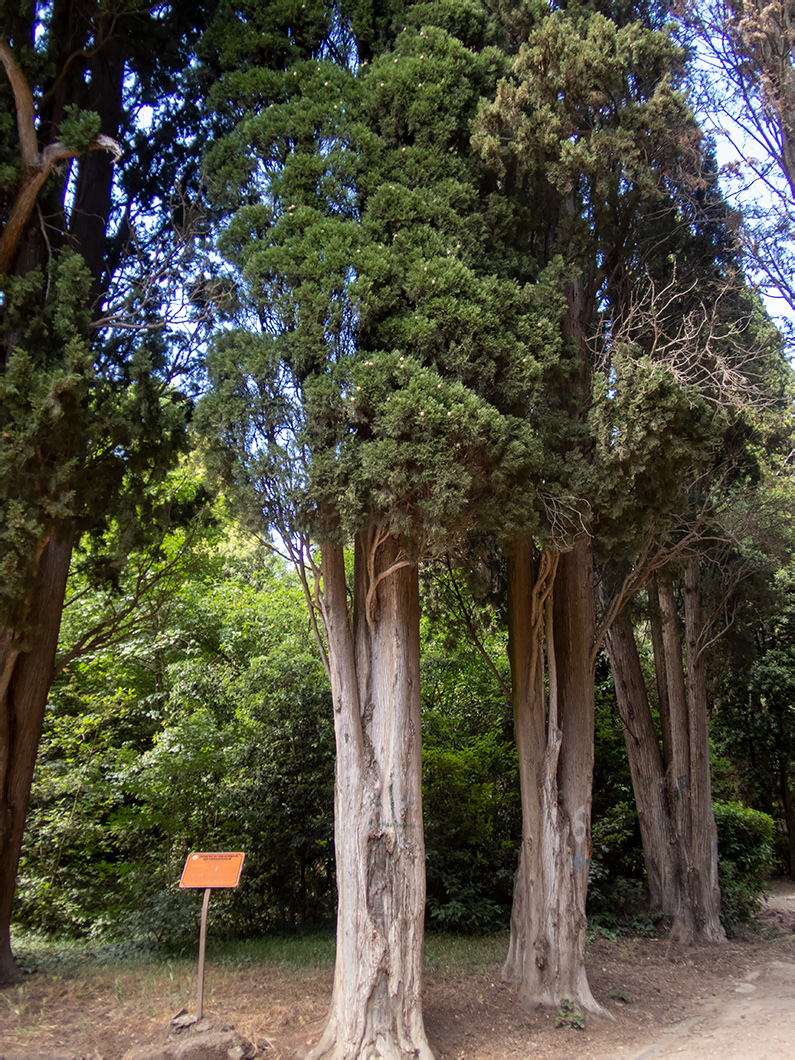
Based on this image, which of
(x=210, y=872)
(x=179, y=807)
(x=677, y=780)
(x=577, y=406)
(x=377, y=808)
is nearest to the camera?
(x=377, y=808)

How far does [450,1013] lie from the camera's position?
6.09 m

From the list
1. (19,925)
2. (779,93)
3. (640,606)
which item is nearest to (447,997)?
(640,606)

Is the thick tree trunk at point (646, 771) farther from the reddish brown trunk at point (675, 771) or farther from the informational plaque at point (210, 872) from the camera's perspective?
the informational plaque at point (210, 872)

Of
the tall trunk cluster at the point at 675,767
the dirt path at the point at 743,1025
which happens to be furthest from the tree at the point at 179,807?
the dirt path at the point at 743,1025

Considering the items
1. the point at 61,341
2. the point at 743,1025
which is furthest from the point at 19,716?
the point at 743,1025

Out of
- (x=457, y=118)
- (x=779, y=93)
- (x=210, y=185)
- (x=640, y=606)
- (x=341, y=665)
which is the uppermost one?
(x=779, y=93)

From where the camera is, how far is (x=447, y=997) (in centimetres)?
655

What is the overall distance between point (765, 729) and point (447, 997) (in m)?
11.9

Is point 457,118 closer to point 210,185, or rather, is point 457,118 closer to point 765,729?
point 210,185

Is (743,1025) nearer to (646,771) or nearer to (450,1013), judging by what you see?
(450,1013)

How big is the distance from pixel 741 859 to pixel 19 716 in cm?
1030

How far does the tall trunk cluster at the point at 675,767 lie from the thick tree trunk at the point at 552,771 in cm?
257

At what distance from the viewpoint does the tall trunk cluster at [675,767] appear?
972cm

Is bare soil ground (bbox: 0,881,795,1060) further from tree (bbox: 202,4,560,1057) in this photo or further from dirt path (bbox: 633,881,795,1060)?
tree (bbox: 202,4,560,1057)
